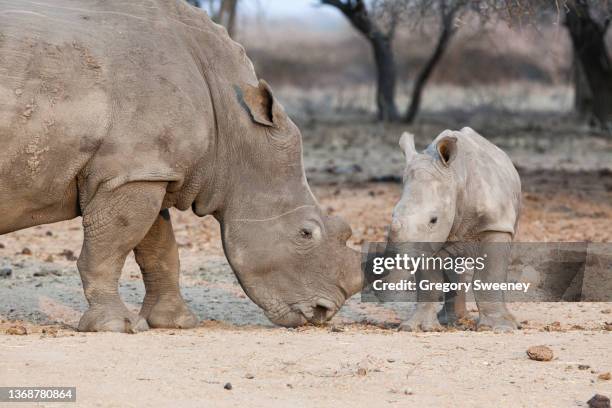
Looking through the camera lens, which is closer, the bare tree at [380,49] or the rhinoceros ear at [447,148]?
the rhinoceros ear at [447,148]

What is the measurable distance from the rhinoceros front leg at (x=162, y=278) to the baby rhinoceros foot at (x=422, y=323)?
1.36 m

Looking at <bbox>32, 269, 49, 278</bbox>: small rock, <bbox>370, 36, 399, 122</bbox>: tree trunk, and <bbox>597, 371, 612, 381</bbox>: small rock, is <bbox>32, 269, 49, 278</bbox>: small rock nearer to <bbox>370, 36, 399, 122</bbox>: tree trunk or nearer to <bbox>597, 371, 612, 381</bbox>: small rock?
<bbox>597, 371, 612, 381</bbox>: small rock

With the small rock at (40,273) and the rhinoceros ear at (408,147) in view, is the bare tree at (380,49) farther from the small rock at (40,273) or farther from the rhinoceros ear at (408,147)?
the rhinoceros ear at (408,147)

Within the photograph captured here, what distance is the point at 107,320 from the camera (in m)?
6.85

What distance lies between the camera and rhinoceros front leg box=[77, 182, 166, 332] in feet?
22.1

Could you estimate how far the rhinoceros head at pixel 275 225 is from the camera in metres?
7.17

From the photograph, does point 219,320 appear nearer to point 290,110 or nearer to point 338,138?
point 338,138

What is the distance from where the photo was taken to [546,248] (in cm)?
972

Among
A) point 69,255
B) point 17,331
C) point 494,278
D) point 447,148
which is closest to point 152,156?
point 17,331

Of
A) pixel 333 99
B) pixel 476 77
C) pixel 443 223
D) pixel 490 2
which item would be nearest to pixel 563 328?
pixel 443 223

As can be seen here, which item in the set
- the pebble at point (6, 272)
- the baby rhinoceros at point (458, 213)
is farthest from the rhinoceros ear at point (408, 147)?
the pebble at point (6, 272)

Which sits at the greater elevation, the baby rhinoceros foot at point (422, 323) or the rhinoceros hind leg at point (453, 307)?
the baby rhinoceros foot at point (422, 323)

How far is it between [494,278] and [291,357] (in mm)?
1761

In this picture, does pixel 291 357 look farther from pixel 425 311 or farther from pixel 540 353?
pixel 425 311
